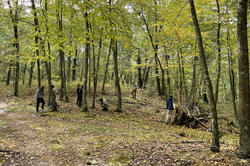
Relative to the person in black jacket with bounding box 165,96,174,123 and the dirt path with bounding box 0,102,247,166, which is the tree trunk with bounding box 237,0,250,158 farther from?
the person in black jacket with bounding box 165,96,174,123

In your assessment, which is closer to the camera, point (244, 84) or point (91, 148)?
point (244, 84)

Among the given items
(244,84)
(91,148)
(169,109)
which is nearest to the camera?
(244,84)

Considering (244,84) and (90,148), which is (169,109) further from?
(244,84)

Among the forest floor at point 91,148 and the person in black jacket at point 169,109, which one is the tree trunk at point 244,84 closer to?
the forest floor at point 91,148

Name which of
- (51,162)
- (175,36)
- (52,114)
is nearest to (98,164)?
(51,162)

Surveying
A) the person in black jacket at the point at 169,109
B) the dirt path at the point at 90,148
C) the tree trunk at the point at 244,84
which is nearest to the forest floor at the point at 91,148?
the dirt path at the point at 90,148

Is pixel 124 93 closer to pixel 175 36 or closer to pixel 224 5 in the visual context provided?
pixel 175 36

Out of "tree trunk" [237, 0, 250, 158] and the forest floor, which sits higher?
"tree trunk" [237, 0, 250, 158]

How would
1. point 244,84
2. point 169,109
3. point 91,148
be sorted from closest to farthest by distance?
1. point 244,84
2. point 91,148
3. point 169,109

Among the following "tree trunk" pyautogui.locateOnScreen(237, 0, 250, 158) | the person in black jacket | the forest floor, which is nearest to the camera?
"tree trunk" pyautogui.locateOnScreen(237, 0, 250, 158)

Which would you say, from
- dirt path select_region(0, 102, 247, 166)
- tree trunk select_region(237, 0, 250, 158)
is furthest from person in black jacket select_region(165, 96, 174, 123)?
tree trunk select_region(237, 0, 250, 158)

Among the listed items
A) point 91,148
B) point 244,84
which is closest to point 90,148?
point 91,148

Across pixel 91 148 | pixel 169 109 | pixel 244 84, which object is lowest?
pixel 91 148

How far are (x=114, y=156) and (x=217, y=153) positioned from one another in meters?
3.03
